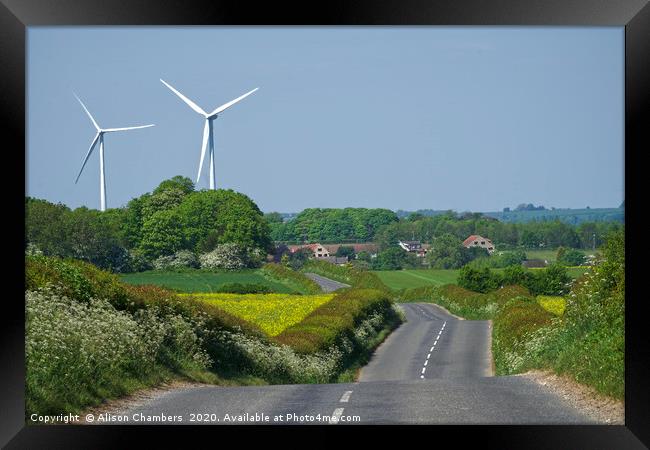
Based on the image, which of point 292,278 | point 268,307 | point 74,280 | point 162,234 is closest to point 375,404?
point 74,280

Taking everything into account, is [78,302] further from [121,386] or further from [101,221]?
[101,221]

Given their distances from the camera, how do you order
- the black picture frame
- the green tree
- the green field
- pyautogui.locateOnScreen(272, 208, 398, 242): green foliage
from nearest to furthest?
the black picture frame < the green tree < pyautogui.locateOnScreen(272, 208, 398, 242): green foliage < the green field

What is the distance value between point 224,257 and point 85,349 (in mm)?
18693

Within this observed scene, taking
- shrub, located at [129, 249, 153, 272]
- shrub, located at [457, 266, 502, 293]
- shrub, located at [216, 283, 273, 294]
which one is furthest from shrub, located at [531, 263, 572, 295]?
shrub, located at [129, 249, 153, 272]

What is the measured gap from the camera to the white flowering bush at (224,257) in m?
33.0

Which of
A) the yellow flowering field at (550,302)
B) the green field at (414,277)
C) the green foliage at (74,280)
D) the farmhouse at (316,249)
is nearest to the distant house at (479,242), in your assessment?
the green field at (414,277)

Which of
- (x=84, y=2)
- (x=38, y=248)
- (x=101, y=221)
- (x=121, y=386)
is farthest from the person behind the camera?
(x=101, y=221)

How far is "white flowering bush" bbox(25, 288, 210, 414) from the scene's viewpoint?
44.3 ft

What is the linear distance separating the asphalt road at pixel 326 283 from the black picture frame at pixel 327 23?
99.7ft

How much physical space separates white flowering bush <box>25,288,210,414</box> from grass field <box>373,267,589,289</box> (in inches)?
777

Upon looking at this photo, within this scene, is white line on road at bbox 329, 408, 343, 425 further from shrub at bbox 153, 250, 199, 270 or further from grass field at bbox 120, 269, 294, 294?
shrub at bbox 153, 250, 199, 270

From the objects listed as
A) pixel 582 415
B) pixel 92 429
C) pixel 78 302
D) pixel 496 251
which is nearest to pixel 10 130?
pixel 92 429

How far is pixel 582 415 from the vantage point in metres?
13.3

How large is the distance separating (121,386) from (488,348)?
93.9 ft
